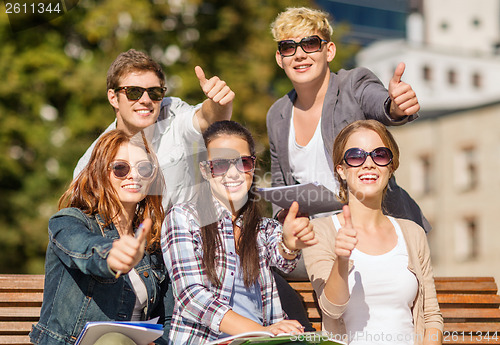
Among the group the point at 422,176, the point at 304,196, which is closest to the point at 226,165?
the point at 304,196

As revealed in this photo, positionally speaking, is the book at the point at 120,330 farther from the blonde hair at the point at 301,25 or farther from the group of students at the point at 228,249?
the blonde hair at the point at 301,25

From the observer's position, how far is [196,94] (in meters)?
14.8

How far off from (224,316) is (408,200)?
65.8 inches

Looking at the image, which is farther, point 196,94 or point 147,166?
point 196,94

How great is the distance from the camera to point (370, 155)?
3.80m

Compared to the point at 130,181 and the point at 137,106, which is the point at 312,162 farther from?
the point at 130,181

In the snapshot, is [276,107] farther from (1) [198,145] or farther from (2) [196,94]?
(2) [196,94]

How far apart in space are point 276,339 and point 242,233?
891 mm

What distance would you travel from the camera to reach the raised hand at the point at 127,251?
3.01 metres

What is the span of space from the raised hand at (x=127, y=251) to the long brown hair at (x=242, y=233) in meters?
0.63

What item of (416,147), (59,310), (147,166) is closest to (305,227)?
(147,166)

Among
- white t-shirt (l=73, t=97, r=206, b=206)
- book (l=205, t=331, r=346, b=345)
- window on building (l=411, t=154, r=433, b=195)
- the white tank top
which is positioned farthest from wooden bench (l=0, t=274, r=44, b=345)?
window on building (l=411, t=154, r=433, b=195)

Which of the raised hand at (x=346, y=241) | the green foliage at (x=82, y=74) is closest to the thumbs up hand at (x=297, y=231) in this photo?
the raised hand at (x=346, y=241)

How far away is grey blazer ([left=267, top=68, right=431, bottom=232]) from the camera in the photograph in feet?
14.6
